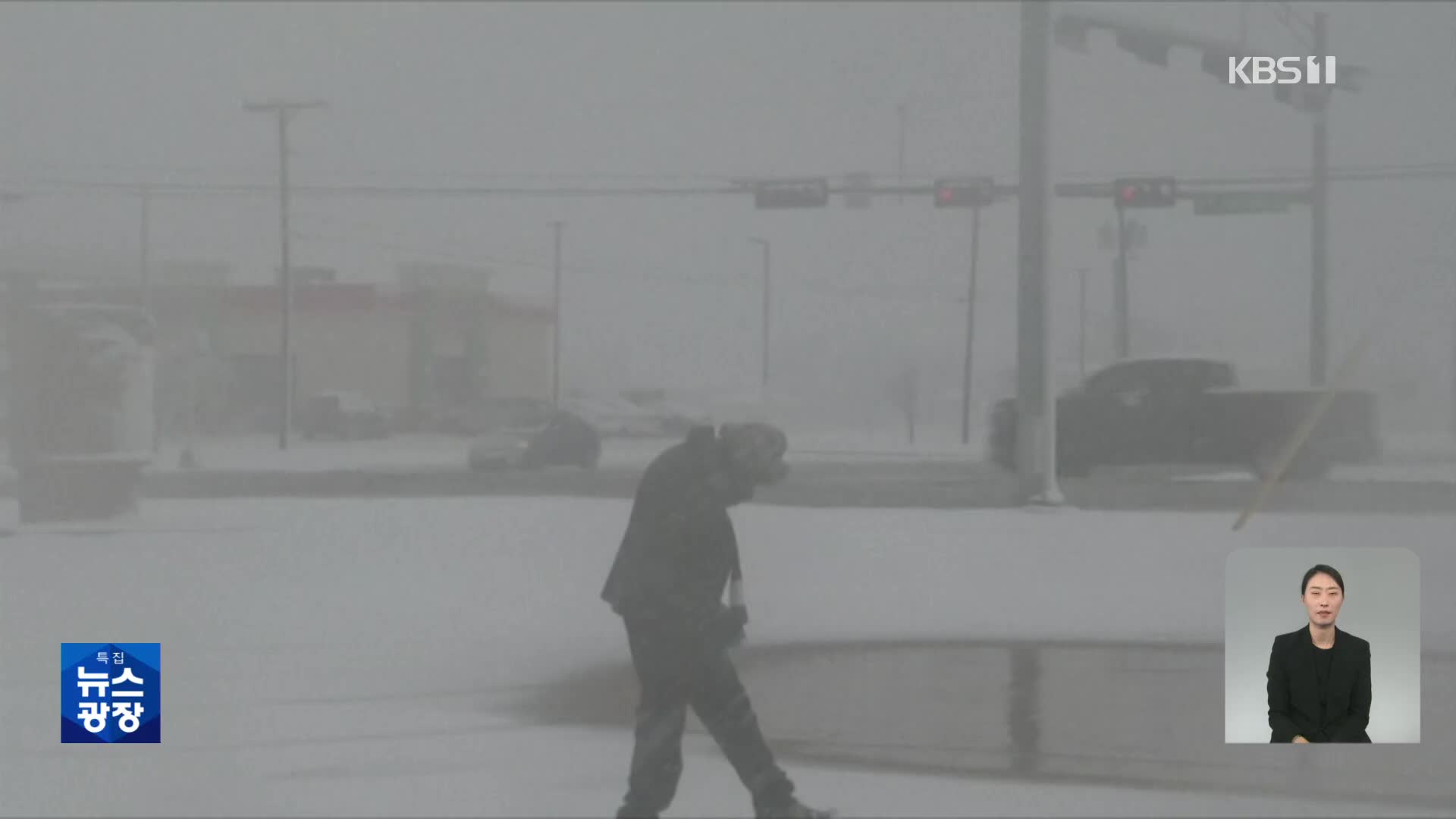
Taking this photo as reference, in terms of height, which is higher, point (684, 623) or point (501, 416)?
point (501, 416)

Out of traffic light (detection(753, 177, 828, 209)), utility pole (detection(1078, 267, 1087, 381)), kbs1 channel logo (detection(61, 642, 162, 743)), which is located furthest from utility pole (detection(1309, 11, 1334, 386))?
kbs1 channel logo (detection(61, 642, 162, 743))

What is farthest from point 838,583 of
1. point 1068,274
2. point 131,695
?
point 131,695

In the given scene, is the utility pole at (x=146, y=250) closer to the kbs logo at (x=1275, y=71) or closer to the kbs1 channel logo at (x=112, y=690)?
the kbs1 channel logo at (x=112, y=690)

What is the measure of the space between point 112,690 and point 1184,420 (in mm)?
3169

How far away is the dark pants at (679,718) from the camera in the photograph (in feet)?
11.0

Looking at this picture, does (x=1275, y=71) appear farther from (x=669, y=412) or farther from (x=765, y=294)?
(x=669, y=412)

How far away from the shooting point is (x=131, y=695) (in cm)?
376

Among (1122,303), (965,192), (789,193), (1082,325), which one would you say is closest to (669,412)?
(789,193)

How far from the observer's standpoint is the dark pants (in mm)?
3338

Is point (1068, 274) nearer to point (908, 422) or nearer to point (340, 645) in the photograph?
point (908, 422)

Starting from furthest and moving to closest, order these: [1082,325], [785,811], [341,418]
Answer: [1082,325] < [341,418] < [785,811]

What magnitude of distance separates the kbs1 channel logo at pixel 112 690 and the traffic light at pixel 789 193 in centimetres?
217

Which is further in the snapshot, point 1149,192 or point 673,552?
point 1149,192

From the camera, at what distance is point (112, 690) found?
12.3 feet
